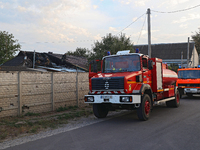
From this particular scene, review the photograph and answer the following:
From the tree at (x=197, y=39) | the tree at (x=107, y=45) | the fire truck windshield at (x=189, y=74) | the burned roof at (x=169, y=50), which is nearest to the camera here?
the fire truck windshield at (x=189, y=74)

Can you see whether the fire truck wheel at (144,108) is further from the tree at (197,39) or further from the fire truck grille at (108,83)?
the tree at (197,39)

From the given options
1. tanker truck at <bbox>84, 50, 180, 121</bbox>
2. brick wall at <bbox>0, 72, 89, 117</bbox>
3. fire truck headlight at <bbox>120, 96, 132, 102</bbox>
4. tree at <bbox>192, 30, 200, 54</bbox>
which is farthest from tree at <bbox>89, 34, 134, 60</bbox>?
tree at <bbox>192, 30, 200, 54</bbox>

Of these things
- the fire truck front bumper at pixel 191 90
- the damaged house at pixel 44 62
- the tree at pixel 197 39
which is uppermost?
the tree at pixel 197 39

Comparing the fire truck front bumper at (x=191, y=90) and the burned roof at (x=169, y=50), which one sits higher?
the burned roof at (x=169, y=50)

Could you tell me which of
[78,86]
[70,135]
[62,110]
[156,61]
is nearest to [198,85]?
[156,61]

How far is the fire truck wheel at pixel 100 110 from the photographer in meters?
9.45

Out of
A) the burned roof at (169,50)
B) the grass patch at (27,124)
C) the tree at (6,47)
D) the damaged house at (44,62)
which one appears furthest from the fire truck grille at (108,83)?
the burned roof at (169,50)

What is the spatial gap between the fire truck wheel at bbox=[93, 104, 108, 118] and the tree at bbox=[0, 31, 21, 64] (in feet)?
98.1

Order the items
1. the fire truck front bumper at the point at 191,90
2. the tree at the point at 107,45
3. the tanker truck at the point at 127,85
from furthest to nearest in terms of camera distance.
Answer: the tree at the point at 107,45, the fire truck front bumper at the point at 191,90, the tanker truck at the point at 127,85

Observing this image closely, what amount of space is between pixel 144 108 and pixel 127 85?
1.21 meters

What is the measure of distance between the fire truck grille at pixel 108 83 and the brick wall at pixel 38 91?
3030mm

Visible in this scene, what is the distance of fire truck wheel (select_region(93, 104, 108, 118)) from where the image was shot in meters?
9.45

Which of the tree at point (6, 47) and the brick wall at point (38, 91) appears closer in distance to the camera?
the brick wall at point (38, 91)

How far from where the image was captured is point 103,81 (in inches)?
342
